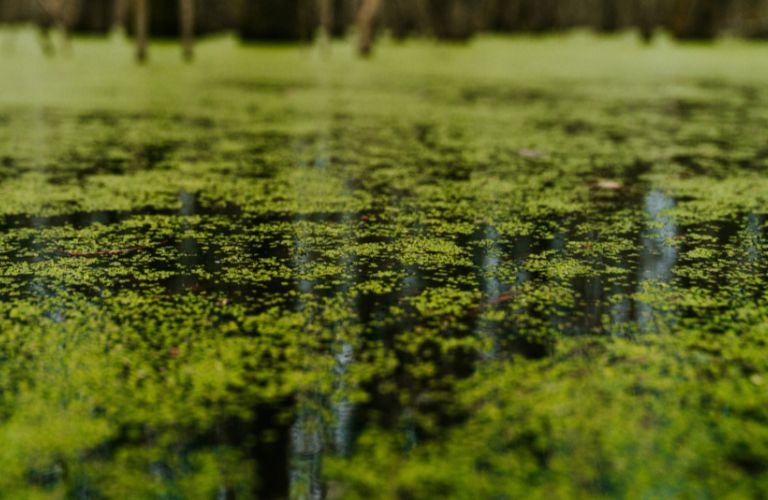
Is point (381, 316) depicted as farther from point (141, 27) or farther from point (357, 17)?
point (357, 17)

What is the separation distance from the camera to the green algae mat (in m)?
0.89

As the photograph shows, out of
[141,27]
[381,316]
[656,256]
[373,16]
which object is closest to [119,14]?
[373,16]

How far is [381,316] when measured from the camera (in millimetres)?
1323

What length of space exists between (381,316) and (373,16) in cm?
812

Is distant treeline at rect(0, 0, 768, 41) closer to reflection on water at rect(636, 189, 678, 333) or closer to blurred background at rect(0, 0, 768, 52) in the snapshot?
blurred background at rect(0, 0, 768, 52)

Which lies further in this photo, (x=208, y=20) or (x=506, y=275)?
(x=208, y=20)

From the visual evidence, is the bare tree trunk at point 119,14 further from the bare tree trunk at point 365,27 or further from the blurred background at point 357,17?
the bare tree trunk at point 365,27

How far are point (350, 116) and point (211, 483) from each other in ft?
10.2

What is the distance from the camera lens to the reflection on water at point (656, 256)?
4.31 ft

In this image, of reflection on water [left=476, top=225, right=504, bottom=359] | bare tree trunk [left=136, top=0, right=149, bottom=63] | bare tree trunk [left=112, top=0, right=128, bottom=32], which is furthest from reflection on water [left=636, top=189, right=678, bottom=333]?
bare tree trunk [left=112, top=0, right=128, bottom=32]

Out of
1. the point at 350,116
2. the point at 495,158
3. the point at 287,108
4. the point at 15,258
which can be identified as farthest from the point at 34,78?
the point at 15,258

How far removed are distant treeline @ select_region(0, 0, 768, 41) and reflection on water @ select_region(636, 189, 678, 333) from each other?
5.53 meters

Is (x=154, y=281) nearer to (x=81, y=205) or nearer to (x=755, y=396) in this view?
(x=81, y=205)

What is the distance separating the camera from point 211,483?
0.85 meters
